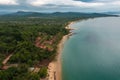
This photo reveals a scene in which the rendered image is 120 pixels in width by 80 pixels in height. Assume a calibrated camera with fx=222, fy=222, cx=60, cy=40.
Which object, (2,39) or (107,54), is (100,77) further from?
(2,39)

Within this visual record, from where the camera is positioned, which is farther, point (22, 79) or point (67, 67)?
point (67, 67)

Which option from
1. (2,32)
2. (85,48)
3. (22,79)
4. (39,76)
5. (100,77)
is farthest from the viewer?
(2,32)

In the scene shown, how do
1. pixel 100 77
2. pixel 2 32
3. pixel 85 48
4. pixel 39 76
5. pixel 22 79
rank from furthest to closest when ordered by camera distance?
1. pixel 2 32
2. pixel 85 48
3. pixel 100 77
4. pixel 39 76
5. pixel 22 79

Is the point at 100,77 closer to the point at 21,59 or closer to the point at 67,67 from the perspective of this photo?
the point at 67,67

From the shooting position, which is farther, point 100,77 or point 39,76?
point 100,77

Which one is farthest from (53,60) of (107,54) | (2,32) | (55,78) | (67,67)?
(2,32)

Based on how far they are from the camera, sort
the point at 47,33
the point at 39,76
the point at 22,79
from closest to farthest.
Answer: the point at 22,79 < the point at 39,76 < the point at 47,33

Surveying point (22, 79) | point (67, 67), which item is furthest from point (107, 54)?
point (22, 79)

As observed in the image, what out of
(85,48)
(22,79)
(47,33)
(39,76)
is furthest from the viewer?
(47,33)
